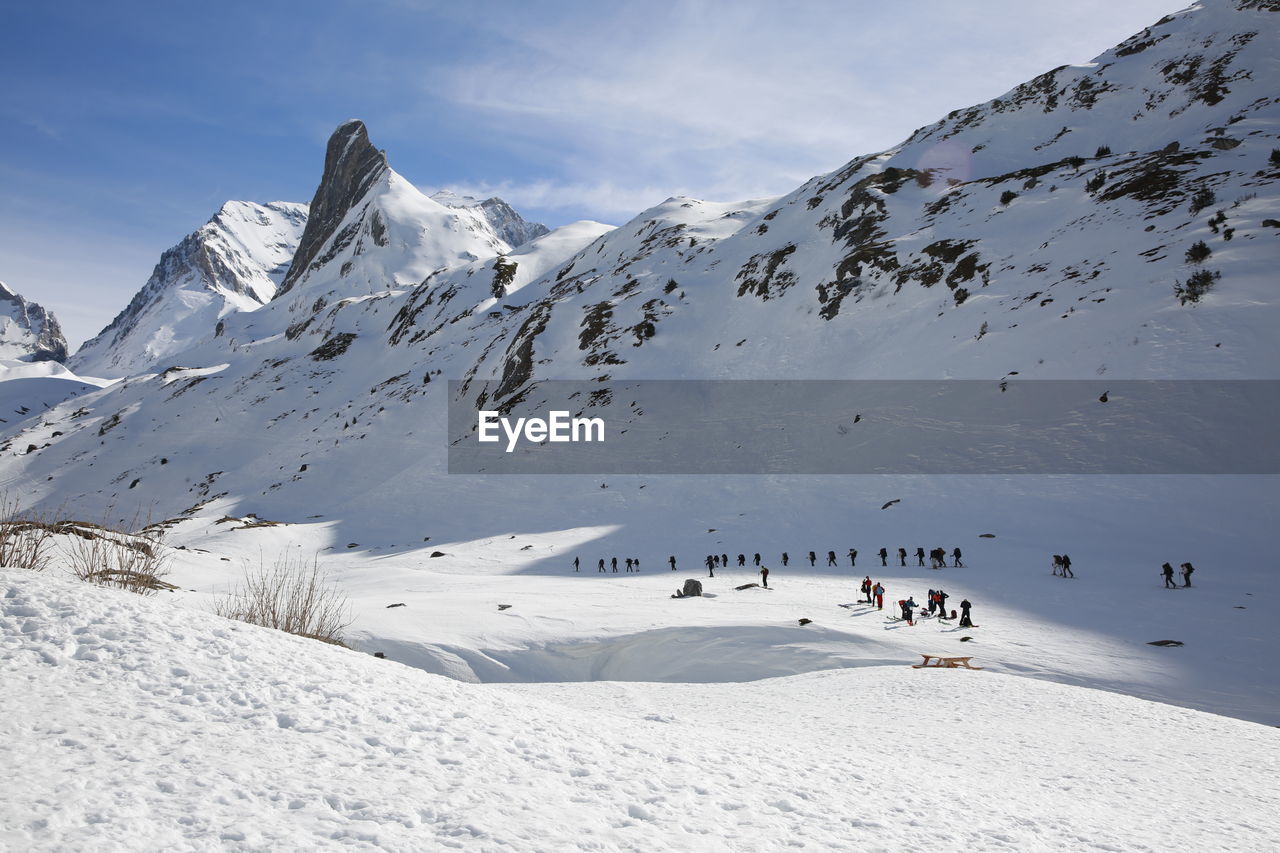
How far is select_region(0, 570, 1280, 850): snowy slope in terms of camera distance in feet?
→ 14.7

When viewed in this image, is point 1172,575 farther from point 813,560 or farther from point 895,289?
point 895,289

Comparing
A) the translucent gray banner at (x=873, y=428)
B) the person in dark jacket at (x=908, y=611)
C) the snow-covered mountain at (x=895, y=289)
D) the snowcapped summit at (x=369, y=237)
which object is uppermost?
the snowcapped summit at (x=369, y=237)

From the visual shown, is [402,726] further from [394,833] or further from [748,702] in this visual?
[748,702]

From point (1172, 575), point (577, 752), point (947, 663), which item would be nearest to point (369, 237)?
point (1172, 575)

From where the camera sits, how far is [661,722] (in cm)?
881

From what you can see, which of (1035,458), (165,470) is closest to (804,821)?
(1035,458)

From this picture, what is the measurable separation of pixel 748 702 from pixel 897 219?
52.2 m

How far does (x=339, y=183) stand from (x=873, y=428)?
635 feet

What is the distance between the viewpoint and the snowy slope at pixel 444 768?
4.47 meters

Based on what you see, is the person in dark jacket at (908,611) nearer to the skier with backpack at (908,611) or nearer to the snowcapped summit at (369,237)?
the skier with backpack at (908,611)

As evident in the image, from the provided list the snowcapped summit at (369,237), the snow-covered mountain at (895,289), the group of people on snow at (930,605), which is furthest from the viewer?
the snowcapped summit at (369,237)

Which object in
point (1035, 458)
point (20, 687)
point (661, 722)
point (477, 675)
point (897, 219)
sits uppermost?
point (897, 219)

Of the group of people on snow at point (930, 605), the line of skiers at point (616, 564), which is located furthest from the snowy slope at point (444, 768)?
the line of skiers at point (616, 564)

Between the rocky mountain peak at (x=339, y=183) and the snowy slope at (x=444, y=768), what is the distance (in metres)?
188
